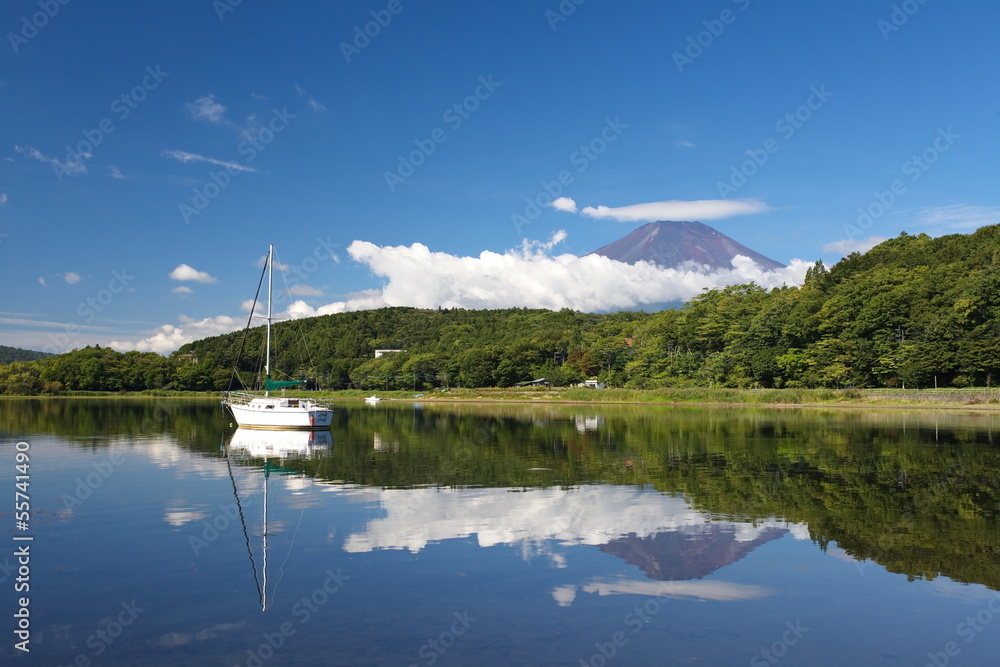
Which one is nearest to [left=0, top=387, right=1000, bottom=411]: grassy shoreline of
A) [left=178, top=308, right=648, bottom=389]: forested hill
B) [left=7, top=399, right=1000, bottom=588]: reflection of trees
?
[left=178, top=308, right=648, bottom=389]: forested hill

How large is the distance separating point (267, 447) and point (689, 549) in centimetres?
2525

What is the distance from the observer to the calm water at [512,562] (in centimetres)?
889

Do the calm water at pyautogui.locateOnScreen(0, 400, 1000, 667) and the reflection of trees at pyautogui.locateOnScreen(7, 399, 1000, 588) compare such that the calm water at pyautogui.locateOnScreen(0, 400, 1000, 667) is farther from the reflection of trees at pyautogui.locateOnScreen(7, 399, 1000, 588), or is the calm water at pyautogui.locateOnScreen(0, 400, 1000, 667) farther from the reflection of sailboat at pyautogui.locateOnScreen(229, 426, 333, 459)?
the reflection of sailboat at pyautogui.locateOnScreen(229, 426, 333, 459)

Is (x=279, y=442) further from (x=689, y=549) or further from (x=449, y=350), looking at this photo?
(x=449, y=350)

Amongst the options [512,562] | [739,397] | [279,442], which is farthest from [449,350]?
[512,562]

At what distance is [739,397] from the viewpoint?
76.2m

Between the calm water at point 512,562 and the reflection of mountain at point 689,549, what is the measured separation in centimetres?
7

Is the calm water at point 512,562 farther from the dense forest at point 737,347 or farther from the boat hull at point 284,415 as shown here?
the dense forest at point 737,347

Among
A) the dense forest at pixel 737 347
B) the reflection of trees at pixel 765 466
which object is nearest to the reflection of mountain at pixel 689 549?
the reflection of trees at pixel 765 466

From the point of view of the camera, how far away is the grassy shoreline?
59.8 meters

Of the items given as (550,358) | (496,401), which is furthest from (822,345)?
(550,358)

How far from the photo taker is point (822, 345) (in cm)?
7812

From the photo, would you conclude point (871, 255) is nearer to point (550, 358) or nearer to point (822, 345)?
point (822, 345)

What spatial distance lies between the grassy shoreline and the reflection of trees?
12.5m
